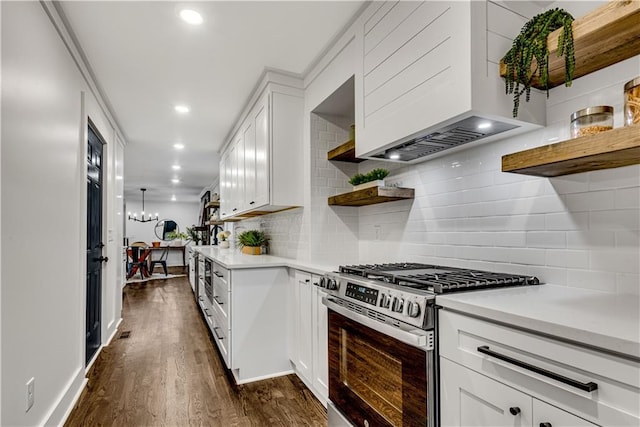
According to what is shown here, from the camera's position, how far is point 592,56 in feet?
4.23

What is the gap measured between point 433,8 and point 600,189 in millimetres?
1045

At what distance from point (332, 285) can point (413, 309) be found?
63 cm

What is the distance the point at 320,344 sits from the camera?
7.25 feet

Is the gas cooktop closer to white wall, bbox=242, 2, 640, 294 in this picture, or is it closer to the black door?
white wall, bbox=242, 2, 640, 294

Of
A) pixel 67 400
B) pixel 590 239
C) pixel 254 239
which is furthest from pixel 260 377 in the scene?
pixel 590 239

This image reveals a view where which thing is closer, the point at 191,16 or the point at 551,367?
the point at 551,367

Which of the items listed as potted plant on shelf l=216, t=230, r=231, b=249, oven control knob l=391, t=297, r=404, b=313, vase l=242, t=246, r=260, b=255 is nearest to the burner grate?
oven control knob l=391, t=297, r=404, b=313

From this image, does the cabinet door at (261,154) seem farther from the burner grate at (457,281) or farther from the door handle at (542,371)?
the door handle at (542,371)

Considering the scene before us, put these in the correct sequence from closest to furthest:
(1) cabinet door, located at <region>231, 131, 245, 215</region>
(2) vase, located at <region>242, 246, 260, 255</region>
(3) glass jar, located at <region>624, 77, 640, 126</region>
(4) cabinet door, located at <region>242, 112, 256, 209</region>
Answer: (3) glass jar, located at <region>624, 77, 640, 126</region> < (4) cabinet door, located at <region>242, 112, 256, 209</region> < (2) vase, located at <region>242, 246, 260, 255</region> < (1) cabinet door, located at <region>231, 131, 245, 215</region>

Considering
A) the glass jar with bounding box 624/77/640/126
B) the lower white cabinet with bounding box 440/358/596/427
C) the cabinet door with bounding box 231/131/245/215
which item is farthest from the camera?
the cabinet door with bounding box 231/131/245/215

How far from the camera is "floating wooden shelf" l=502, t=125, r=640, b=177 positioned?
1002mm

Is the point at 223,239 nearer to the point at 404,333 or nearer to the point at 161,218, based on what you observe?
the point at 404,333

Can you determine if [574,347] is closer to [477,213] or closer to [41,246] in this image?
[477,213]

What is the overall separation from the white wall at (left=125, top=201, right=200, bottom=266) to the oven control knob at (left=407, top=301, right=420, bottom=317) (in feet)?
39.5
